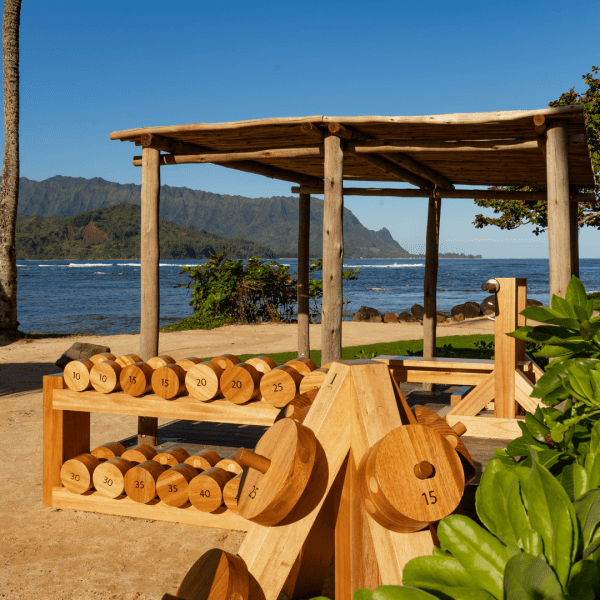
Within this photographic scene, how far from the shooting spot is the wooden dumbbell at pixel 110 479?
12.8 ft

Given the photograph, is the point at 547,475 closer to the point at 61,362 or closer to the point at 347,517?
the point at 347,517

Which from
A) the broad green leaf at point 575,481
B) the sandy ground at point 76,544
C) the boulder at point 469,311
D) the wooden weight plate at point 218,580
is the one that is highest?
the broad green leaf at point 575,481

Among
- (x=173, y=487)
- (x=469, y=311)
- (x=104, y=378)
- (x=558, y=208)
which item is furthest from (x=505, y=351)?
(x=469, y=311)

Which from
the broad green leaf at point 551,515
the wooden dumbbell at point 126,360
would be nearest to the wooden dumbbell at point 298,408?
the broad green leaf at point 551,515

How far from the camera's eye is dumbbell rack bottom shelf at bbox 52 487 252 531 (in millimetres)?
3684

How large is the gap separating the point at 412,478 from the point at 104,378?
300cm

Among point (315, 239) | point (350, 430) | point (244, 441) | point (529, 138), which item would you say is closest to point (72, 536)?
point (244, 441)

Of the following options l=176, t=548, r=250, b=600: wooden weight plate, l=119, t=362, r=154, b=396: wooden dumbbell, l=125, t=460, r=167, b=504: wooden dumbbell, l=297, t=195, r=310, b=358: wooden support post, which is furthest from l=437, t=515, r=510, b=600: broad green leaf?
l=297, t=195, r=310, b=358: wooden support post

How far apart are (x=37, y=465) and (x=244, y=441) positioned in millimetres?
1772

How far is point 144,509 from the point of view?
385cm

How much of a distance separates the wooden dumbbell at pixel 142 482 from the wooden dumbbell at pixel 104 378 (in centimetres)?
55

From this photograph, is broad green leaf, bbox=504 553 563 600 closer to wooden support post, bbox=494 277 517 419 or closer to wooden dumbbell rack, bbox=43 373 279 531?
wooden dumbbell rack, bbox=43 373 279 531

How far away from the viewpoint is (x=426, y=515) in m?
1.29

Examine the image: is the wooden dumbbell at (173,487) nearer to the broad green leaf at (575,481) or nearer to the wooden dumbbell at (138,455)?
the wooden dumbbell at (138,455)
